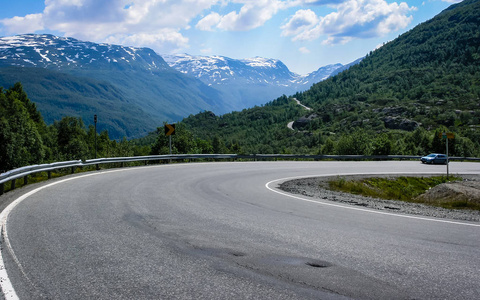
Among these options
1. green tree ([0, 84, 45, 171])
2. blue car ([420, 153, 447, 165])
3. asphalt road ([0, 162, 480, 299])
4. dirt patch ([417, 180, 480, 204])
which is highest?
green tree ([0, 84, 45, 171])

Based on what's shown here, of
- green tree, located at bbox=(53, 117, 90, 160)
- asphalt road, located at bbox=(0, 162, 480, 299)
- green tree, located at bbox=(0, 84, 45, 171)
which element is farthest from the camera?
green tree, located at bbox=(53, 117, 90, 160)

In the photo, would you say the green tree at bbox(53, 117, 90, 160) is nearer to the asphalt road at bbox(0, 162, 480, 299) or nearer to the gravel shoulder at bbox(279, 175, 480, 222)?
the gravel shoulder at bbox(279, 175, 480, 222)

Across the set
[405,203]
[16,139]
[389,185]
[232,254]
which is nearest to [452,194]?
[405,203]

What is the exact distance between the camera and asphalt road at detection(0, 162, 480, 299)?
13.2ft

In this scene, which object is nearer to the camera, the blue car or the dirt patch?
the dirt patch

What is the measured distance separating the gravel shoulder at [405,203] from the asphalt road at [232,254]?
1.26 meters

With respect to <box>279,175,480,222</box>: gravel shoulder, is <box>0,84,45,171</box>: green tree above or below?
above

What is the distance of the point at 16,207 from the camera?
8.99 m

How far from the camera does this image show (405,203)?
11.8 metres

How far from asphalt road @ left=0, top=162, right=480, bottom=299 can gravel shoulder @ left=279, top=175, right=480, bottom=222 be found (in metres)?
1.26

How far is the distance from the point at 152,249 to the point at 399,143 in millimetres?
99351

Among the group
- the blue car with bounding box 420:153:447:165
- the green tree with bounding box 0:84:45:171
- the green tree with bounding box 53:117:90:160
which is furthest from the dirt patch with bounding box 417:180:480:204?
the green tree with bounding box 53:117:90:160

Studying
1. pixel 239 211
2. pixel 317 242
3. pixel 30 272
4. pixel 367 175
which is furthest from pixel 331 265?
pixel 367 175

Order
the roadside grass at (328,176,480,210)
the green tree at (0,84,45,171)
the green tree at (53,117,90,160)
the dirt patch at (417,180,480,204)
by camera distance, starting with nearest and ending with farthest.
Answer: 1. the dirt patch at (417,180,480,204)
2. the roadside grass at (328,176,480,210)
3. the green tree at (0,84,45,171)
4. the green tree at (53,117,90,160)
